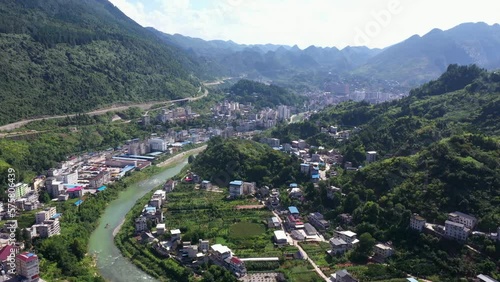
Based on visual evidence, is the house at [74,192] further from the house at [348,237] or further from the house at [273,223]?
the house at [348,237]

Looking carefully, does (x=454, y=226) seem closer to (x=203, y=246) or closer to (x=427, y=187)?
(x=427, y=187)

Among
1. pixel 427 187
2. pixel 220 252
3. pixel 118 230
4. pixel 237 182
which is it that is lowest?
pixel 118 230

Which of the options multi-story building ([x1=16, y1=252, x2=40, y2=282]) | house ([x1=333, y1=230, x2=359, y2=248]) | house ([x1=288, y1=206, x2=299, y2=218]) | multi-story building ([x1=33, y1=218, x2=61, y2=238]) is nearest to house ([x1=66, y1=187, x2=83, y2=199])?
multi-story building ([x1=33, y1=218, x2=61, y2=238])

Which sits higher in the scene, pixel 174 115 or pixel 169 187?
pixel 174 115

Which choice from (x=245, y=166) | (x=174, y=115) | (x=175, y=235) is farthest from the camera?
(x=174, y=115)

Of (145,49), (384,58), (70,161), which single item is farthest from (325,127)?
(384,58)

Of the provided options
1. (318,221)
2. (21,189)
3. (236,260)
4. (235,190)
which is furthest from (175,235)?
(21,189)

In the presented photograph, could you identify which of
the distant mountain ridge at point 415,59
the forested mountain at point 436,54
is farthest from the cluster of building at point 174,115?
the forested mountain at point 436,54
